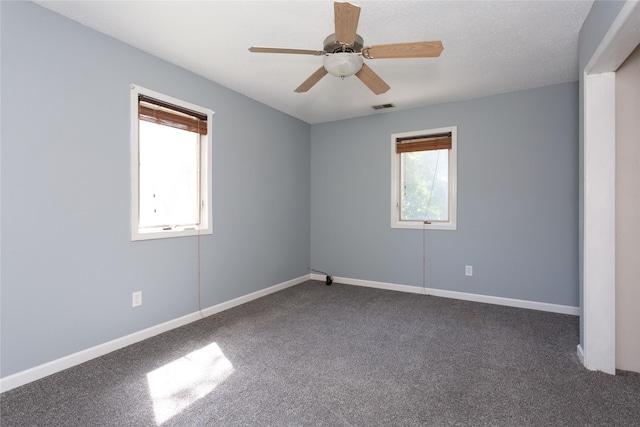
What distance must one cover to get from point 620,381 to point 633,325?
403mm

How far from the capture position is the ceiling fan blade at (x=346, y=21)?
160 cm

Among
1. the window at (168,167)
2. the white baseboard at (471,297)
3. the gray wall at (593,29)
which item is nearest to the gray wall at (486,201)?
the white baseboard at (471,297)

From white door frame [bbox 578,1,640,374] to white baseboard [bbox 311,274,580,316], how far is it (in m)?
1.47

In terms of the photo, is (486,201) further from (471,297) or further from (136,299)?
(136,299)

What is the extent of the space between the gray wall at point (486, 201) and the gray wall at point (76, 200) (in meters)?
2.08

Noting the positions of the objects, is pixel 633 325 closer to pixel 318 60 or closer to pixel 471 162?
pixel 471 162

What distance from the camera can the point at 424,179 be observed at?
4.28m

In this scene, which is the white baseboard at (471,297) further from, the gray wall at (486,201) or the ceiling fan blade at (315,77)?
the ceiling fan blade at (315,77)

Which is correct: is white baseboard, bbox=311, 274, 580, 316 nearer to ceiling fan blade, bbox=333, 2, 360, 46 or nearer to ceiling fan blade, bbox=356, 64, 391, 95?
ceiling fan blade, bbox=356, 64, 391, 95

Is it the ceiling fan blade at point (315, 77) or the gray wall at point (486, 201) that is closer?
the ceiling fan blade at point (315, 77)

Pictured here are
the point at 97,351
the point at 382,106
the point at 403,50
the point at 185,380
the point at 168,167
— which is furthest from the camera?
the point at 382,106

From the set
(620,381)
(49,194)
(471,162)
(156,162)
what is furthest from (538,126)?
(49,194)

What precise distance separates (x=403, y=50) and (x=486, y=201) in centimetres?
258

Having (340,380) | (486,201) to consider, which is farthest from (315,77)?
(486,201)
